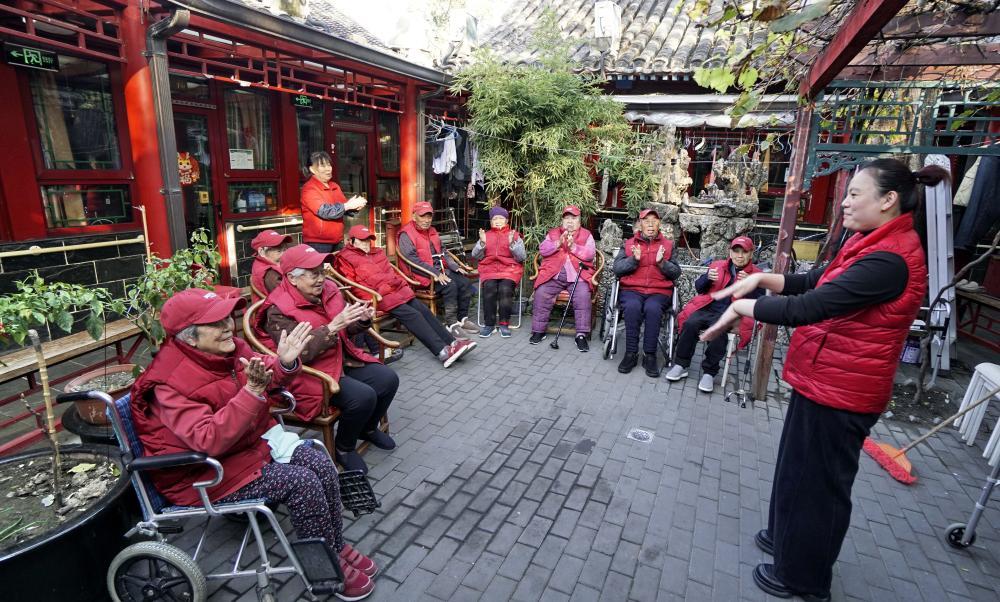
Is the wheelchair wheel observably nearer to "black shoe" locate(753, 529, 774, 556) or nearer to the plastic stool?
"black shoe" locate(753, 529, 774, 556)

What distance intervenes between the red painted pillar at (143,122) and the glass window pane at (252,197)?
1.97m

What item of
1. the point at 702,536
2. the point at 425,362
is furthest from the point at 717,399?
the point at 425,362

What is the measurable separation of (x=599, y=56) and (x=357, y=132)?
4.22 m

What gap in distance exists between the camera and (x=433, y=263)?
6305 mm

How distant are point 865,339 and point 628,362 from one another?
128 inches

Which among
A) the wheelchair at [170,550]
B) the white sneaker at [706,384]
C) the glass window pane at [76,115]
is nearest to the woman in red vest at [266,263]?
the wheelchair at [170,550]

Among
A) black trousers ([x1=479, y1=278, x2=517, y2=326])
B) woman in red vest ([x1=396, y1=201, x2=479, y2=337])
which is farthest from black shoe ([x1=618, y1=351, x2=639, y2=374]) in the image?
woman in red vest ([x1=396, y1=201, x2=479, y2=337])

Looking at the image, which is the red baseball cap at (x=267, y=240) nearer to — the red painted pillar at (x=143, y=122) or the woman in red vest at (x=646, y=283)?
the red painted pillar at (x=143, y=122)

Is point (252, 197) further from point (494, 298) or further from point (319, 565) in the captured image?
point (319, 565)

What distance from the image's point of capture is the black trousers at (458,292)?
6.34m

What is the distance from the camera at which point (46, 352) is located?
3.50 m

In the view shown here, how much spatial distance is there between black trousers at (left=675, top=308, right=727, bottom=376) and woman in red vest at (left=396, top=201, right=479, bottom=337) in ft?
8.01

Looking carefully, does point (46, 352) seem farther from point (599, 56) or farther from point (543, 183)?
point (599, 56)

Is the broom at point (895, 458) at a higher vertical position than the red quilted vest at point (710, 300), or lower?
lower
